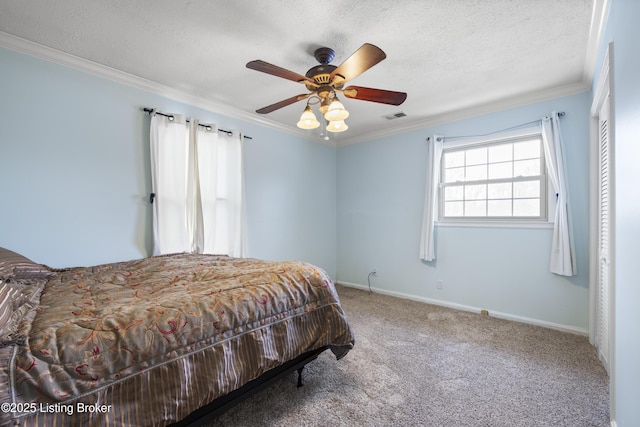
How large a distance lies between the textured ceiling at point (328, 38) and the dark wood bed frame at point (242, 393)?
2279 mm

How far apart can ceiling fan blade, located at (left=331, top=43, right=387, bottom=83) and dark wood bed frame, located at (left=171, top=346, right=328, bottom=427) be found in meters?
1.91

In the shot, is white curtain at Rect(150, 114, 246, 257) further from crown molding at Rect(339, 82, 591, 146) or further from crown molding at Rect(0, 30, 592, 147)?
crown molding at Rect(339, 82, 591, 146)

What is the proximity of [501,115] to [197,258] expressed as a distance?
3.73 meters

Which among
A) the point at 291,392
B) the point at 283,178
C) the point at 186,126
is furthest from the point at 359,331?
the point at 186,126

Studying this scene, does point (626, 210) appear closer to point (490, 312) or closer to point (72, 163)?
point (490, 312)

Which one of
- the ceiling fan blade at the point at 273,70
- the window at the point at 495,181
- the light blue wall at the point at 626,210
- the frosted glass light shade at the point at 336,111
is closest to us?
the light blue wall at the point at 626,210

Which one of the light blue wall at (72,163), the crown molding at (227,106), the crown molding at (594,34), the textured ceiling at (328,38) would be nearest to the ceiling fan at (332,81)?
the textured ceiling at (328,38)

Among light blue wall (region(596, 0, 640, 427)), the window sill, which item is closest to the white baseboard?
the window sill

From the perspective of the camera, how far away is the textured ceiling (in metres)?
1.83

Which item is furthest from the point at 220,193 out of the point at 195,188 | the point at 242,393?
the point at 242,393

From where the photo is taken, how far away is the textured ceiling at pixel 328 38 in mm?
1828

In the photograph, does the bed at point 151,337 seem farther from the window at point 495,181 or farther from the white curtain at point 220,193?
the window at point 495,181

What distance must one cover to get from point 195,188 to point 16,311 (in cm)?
202

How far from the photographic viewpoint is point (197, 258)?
2.63 m
